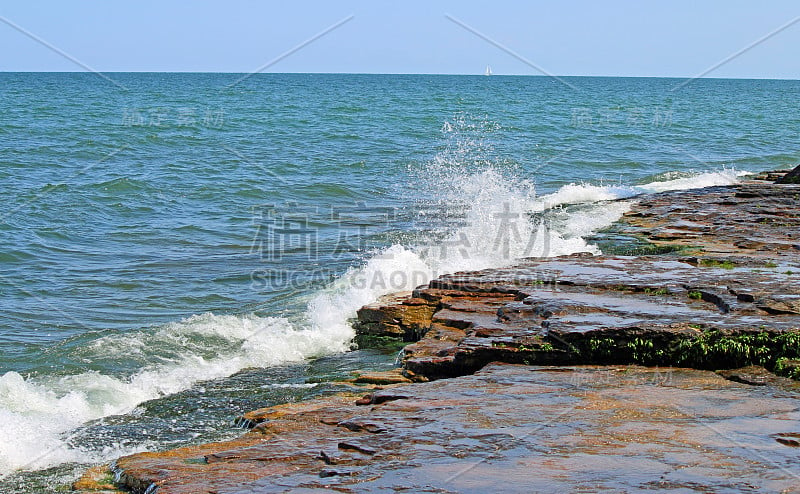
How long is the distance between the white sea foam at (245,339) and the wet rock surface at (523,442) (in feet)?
5.74

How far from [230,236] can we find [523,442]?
12462mm

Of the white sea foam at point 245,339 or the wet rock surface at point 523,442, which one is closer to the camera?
the wet rock surface at point 523,442

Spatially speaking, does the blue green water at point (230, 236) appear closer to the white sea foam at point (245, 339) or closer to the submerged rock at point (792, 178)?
the white sea foam at point (245, 339)

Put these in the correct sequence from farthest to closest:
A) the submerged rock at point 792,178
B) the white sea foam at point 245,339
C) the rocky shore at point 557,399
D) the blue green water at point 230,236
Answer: the submerged rock at point 792,178 → the blue green water at point 230,236 → the white sea foam at point 245,339 → the rocky shore at point 557,399

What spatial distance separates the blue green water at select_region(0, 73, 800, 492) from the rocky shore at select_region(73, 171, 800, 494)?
106 centimetres

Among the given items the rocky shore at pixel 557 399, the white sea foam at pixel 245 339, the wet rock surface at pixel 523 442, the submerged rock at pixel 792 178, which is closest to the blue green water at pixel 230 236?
the white sea foam at pixel 245 339

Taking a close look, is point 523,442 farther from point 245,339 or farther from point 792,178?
point 792,178

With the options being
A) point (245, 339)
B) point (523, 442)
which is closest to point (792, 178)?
point (245, 339)

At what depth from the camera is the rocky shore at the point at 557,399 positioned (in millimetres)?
4459

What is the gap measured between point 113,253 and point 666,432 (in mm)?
11931

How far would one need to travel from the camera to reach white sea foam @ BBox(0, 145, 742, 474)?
7.15 meters

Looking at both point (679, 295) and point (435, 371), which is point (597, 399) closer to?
point (435, 371)

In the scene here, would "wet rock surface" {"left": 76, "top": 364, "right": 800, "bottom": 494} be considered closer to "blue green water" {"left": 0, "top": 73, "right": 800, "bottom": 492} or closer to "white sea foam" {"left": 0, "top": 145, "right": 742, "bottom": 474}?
"blue green water" {"left": 0, "top": 73, "right": 800, "bottom": 492}

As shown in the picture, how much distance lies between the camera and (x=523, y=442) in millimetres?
4875
